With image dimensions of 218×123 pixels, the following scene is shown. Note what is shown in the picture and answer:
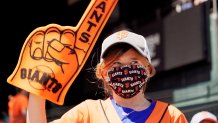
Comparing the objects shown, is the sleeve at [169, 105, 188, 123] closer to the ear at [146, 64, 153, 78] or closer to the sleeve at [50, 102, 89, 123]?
the ear at [146, 64, 153, 78]

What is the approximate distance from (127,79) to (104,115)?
0.16 m

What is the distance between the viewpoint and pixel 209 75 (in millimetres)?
8016

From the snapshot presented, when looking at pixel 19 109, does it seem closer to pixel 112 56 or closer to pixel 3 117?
pixel 3 117

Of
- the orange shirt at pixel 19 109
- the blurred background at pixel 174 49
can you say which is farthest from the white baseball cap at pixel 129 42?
the orange shirt at pixel 19 109

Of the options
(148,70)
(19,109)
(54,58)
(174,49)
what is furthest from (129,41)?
(174,49)

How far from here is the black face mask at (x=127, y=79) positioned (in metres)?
2.27

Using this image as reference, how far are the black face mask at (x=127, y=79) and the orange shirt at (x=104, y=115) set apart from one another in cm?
9

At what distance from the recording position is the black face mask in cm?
227

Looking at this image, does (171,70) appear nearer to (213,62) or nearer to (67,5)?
(213,62)

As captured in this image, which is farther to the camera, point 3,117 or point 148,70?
point 3,117

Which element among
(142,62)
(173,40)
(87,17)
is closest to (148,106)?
(142,62)

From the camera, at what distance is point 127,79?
2279mm

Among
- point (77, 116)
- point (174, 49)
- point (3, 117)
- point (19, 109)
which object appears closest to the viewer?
point (77, 116)

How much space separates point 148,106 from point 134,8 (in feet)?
28.0
